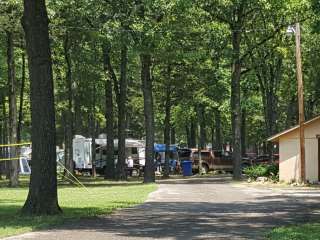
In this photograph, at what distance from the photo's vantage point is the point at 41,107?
1562cm

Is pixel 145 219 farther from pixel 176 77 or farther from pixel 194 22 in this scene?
pixel 176 77

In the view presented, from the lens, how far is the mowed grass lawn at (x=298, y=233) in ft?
37.1

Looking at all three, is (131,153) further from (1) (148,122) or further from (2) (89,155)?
(1) (148,122)

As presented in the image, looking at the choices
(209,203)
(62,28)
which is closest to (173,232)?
(209,203)

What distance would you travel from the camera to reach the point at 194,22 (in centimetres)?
3478

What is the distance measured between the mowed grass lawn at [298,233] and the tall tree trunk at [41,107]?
5.80m

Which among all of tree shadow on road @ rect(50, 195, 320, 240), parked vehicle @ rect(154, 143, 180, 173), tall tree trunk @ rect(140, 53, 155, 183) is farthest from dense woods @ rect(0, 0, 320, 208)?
tree shadow on road @ rect(50, 195, 320, 240)

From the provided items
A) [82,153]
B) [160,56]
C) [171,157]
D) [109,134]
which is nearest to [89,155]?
[82,153]

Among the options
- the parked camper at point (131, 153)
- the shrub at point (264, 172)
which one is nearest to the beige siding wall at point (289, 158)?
the shrub at point (264, 172)

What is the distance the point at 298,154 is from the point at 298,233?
21214 mm

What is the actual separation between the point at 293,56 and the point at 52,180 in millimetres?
30384

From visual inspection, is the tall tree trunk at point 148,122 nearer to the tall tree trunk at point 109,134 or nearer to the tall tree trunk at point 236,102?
the tall tree trunk at point 109,134

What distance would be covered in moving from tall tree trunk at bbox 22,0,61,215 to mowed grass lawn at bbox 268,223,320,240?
5795 millimetres

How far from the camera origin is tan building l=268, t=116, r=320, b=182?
32156mm
